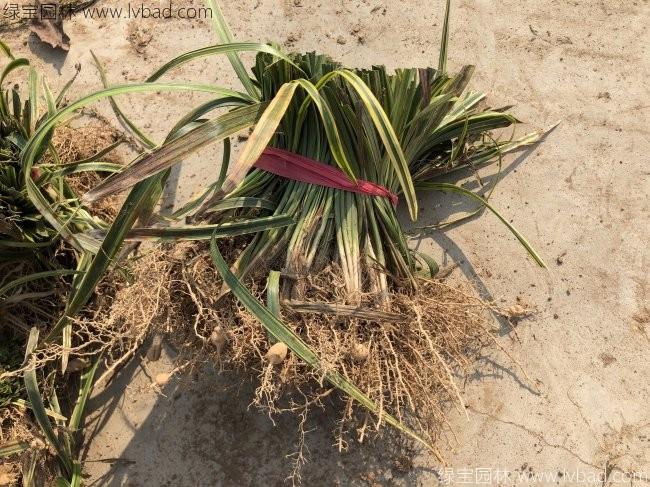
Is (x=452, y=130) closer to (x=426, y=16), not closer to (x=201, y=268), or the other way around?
(x=426, y=16)

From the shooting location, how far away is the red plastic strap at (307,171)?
0.94 m

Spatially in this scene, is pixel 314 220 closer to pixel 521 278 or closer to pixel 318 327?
pixel 318 327

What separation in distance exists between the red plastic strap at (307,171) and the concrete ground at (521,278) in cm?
31

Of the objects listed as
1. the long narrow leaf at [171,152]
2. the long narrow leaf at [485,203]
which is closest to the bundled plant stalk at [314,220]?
the long narrow leaf at [171,152]

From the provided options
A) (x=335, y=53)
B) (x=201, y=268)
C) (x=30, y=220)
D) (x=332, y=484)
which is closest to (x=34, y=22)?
(x=30, y=220)

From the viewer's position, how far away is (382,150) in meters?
0.97

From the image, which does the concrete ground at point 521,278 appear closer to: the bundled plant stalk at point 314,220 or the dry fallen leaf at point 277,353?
the bundled plant stalk at point 314,220

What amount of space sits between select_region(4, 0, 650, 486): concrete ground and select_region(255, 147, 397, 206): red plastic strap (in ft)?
1.01

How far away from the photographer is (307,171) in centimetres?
95

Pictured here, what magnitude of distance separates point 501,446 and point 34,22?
1567 millimetres

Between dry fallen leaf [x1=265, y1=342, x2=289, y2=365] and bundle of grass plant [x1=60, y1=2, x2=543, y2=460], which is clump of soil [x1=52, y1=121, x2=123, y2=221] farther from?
dry fallen leaf [x1=265, y1=342, x2=289, y2=365]

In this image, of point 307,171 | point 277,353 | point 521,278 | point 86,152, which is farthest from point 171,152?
point 521,278

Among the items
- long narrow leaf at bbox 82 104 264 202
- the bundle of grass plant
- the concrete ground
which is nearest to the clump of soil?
the concrete ground

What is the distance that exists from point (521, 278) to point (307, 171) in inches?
21.6
